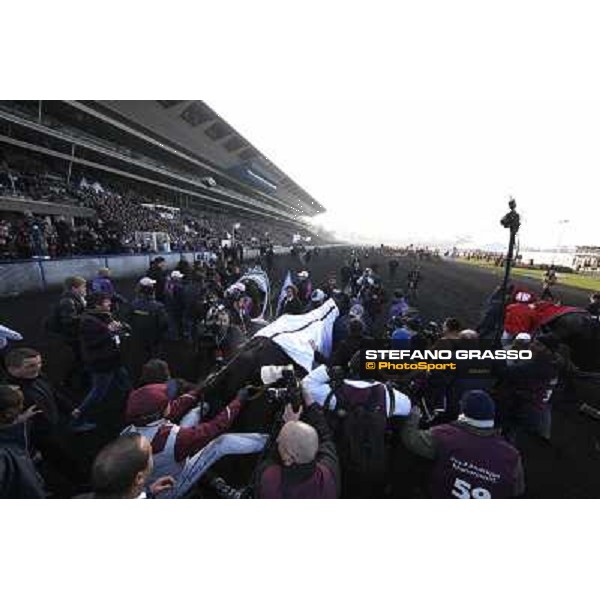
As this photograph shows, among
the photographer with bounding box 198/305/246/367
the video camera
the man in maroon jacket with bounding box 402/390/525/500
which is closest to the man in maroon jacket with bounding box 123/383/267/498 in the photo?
the video camera

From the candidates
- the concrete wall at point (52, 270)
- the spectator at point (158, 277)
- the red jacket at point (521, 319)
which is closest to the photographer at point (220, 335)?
the spectator at point (158, 277)

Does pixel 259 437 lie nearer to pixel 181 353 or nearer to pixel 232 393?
pixel 232 393

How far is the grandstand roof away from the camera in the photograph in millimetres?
27844

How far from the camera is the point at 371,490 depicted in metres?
2.62

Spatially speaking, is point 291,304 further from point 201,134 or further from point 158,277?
point 201,134

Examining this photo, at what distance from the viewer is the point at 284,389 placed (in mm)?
2791

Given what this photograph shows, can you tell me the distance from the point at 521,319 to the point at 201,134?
42846mm

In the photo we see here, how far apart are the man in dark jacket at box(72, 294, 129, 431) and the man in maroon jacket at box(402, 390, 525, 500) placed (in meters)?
3.43

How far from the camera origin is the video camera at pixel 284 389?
2.62 metres

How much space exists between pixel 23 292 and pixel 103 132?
852 inches

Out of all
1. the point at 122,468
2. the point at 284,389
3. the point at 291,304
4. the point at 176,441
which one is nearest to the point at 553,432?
the point at 284,389

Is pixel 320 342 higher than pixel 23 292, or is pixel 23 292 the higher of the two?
pixel 320 342

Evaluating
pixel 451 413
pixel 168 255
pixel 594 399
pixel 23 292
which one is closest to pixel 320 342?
pixel 451 413

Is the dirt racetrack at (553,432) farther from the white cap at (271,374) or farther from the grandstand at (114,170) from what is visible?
the grandstand at (114,170)
